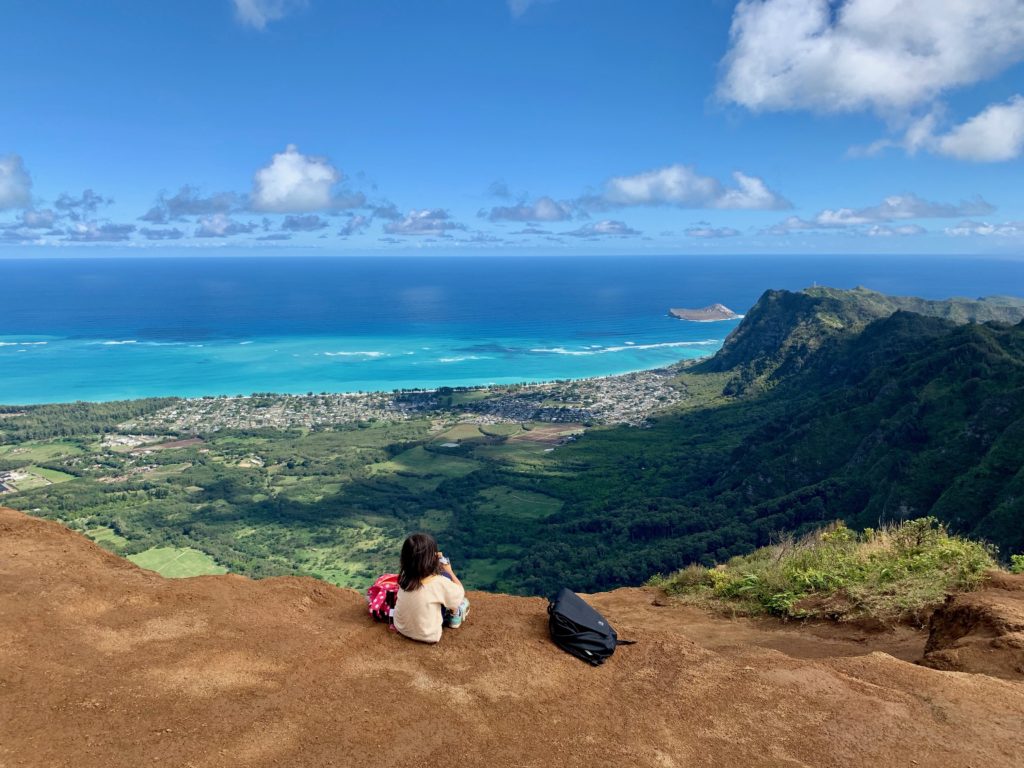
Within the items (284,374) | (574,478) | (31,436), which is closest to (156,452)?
(31,436)

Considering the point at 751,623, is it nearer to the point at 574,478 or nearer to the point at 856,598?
the point at 856,598

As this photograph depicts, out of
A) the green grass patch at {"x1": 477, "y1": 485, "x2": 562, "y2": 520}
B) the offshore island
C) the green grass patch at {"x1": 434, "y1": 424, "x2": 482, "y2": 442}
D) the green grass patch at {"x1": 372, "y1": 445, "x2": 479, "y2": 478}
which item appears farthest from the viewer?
the green grass patch at {"x1": 434, "y1": 424, "x2": 482, "y2": 442}

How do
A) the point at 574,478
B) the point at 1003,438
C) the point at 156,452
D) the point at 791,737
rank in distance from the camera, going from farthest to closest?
the point at 156,452 → the point at 574,478 → the point at 1003,438 → the point at 791,737

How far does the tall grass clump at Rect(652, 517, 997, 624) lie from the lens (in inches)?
440

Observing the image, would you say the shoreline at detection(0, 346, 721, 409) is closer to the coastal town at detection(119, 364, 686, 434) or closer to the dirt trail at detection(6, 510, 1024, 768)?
the coastal town at detection(119, 364, 686, 434)

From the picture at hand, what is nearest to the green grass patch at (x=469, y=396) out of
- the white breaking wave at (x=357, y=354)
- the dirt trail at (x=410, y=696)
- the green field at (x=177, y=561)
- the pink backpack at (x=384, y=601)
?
the white breaking wave at (x=357, y=354)

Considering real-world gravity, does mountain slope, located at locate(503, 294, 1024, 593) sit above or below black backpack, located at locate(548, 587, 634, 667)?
below

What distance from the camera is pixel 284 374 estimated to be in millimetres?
134125

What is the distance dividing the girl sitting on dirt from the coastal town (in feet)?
277

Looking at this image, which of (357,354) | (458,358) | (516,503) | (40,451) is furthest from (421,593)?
(357,354)

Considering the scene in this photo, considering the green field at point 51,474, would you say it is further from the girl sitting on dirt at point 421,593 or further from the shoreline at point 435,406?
the girl sitting on dirt at point 421,593

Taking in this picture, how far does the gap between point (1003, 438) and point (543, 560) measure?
1267 inches

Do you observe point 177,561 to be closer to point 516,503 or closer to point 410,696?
point 516,503

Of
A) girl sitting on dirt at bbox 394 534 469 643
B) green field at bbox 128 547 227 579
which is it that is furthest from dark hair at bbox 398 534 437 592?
green field at bbox 128 547 227 579
